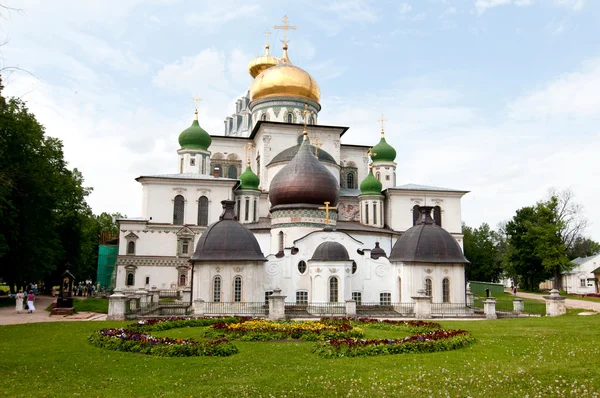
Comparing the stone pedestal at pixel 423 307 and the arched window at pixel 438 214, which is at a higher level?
the arched window at pixel 438 214

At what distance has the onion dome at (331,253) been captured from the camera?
24.8 meters

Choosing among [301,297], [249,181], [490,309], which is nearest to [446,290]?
[490,309]

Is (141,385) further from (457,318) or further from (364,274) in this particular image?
(364,274)

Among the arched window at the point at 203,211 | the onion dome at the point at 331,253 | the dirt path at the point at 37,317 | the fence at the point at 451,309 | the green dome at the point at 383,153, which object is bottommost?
the dirt path at the point at 37,317

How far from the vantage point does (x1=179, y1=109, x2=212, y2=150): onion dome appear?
138 feet

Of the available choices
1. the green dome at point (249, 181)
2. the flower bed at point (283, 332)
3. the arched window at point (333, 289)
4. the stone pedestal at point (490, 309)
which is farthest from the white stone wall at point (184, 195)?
the flower bed at point (283, 332)

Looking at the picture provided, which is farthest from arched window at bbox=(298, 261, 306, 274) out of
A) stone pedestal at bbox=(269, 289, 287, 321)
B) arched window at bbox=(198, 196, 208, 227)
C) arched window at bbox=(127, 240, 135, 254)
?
arched window at bbox=(127, 240, 135, 254)

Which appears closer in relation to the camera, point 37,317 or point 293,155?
point 37,317

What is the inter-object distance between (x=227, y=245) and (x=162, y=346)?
11.8 m

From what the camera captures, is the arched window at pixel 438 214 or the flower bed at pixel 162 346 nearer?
the flower bed at pixel 162 346

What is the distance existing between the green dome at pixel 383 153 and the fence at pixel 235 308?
940 inches

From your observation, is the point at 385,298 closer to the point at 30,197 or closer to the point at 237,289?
the point at 237,289

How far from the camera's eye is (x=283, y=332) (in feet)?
50.0

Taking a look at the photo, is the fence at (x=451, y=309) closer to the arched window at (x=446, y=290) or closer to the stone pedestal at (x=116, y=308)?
the arched window at (x=446, y=290)
